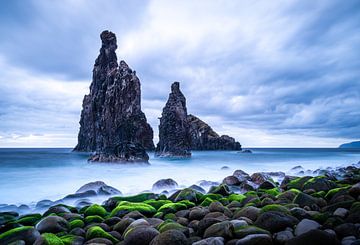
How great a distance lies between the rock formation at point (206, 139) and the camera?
10988 cm

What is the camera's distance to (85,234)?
5613 mm

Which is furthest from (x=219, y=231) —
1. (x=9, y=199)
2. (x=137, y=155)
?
(x=137, y=155)

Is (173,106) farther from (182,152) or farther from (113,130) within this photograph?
(113,130)

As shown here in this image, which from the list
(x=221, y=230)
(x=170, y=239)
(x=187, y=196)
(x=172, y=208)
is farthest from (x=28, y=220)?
(x=221, y=230)

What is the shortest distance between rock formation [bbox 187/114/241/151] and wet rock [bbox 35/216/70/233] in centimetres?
10098

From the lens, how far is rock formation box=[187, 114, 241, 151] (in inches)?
4326

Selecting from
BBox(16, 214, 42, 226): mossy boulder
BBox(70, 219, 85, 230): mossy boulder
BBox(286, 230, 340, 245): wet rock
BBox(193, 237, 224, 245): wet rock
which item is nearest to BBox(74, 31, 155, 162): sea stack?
BBox(16, 214, 42, 226): mossy boulder

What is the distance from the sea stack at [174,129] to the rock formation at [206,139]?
37544 mm

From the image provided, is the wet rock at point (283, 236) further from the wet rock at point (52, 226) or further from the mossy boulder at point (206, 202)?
the wet rock at point (52, 226)

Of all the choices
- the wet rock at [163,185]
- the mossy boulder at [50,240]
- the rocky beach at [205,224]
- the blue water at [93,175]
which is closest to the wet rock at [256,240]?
the rocky beach at [205,224]

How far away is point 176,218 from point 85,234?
2058 mm

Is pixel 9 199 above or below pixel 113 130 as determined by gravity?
below

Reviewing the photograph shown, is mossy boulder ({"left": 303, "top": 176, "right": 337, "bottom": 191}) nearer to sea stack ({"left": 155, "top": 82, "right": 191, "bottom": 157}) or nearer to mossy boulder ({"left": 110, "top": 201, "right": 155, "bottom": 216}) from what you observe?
mossy boulder ({"left": 110, "top": 201, "right": 155, "bottom": 216})

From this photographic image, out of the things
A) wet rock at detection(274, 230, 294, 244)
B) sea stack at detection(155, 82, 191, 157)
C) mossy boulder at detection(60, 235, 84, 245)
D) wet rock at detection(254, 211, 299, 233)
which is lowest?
mossy boulder at detection(60, 235, 84, 245)
